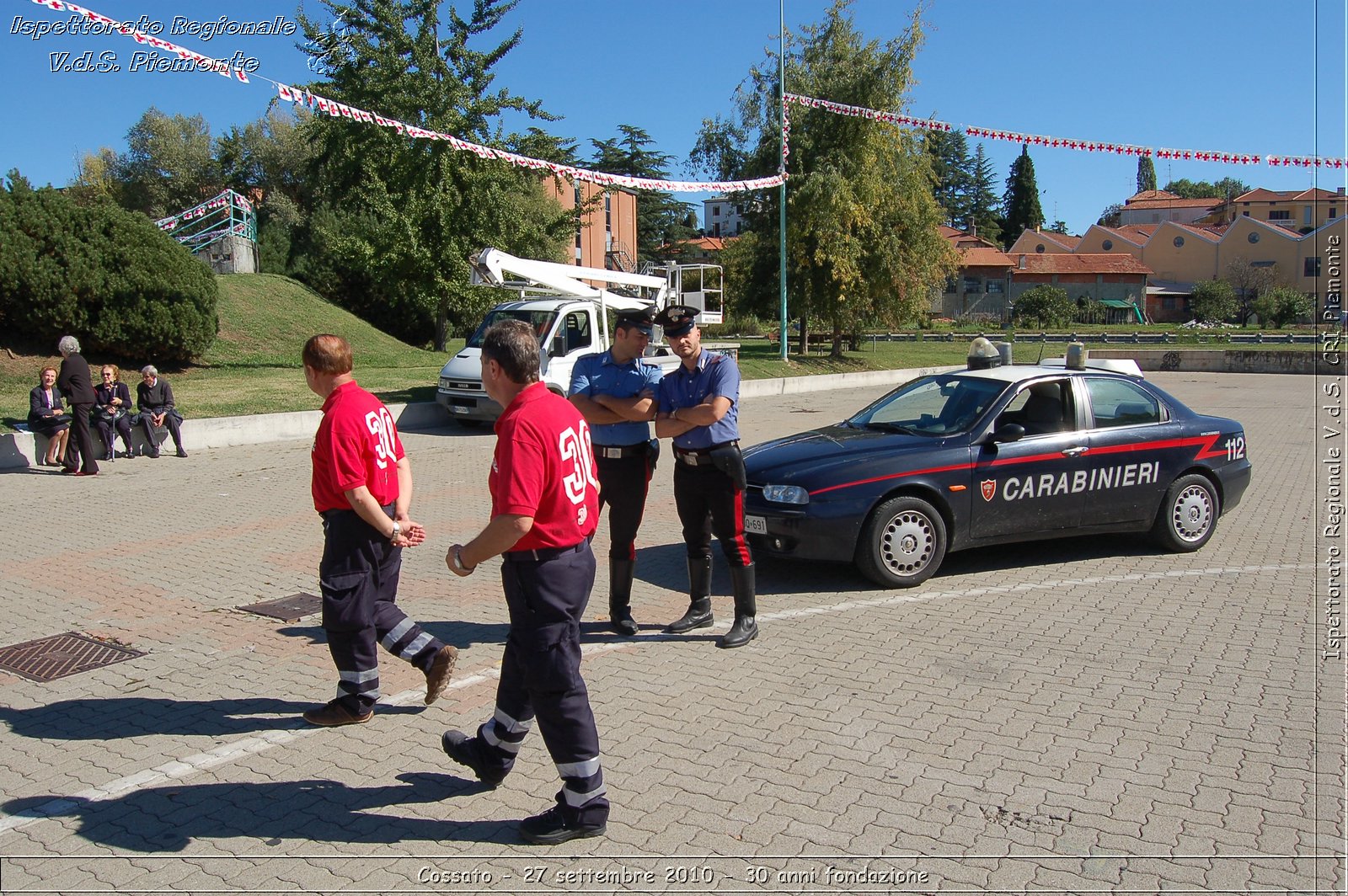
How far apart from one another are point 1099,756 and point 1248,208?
94.0 meters

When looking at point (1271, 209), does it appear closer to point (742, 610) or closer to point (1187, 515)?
point (1187, 515)

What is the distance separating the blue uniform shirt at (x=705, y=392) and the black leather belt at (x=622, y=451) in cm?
20

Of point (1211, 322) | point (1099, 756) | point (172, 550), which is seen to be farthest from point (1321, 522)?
point (1211, 322)

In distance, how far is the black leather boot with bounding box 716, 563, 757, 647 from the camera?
5.81 m

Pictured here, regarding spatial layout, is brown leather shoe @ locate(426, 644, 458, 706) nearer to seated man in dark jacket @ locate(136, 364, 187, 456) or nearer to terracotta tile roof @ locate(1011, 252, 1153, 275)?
seated man in dark jacket @ locate(136, 364, 187, 456)

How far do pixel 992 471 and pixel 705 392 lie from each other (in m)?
2.61

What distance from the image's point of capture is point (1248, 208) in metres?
83.8

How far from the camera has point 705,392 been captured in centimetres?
575

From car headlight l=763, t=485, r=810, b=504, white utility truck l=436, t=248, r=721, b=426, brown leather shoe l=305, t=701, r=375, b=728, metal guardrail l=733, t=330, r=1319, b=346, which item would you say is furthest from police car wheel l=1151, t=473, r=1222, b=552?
metal guardrail l=733, t=330, r=1319, b=346

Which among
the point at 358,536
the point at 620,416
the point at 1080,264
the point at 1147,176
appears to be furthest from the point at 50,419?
the point at 1147,176

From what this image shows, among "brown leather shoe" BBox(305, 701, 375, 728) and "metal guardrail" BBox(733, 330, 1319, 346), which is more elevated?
"metal guardrail" BBox(733, 330, 1319, 346)

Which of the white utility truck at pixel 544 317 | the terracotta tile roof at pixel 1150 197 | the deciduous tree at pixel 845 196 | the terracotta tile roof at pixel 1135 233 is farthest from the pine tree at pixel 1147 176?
the white utility truck at pixel 544 317

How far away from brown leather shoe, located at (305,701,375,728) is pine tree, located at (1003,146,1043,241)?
115 meters

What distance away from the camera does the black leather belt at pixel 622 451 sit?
583 centimetres
